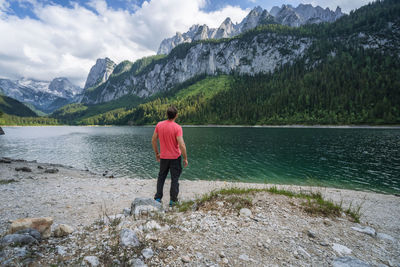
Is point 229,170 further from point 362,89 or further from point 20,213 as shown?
point 362,89

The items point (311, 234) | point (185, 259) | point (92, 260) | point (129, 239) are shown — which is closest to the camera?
point (92, 260)

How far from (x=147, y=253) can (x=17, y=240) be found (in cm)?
284

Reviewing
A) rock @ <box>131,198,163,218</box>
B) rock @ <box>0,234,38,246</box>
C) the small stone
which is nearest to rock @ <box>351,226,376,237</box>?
the small stone

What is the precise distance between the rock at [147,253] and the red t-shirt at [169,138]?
12.4 feet

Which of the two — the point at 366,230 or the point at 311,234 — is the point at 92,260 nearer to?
the point at 311,234

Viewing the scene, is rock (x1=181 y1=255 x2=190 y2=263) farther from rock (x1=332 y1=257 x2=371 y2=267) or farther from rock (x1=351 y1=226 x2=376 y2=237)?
rock (x1=351 y1=226 x2=376 y2=237)

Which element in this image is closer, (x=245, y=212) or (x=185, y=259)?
(x=185, y=259)

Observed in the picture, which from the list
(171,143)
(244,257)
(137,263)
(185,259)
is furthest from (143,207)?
(244,257)

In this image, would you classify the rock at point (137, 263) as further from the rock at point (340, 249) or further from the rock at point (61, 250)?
the rock at point (340, 249)

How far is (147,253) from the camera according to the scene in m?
3.77

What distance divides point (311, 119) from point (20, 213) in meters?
133

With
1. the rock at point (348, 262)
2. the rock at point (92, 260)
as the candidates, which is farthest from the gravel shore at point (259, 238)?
the rock at point (92, 260)

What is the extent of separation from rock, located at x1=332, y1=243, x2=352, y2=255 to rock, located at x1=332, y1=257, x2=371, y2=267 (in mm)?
255

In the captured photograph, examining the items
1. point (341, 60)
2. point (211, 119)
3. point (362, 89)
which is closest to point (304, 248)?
point (211, 119)
